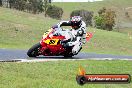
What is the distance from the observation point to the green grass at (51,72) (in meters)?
11.4

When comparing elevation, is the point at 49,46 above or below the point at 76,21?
below

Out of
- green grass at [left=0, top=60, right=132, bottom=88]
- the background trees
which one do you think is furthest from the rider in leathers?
the background trees

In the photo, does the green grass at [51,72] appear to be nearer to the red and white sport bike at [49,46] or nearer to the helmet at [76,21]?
the red and white sport bike at [49,46]

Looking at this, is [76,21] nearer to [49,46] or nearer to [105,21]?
[49,46]

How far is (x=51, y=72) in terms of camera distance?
14.3 m

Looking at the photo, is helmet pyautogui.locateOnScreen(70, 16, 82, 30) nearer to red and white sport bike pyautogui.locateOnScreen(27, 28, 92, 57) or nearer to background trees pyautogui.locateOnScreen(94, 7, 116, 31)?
red and white sport bike pyautogui.locateOnScreen(27, 28, 92, 57)

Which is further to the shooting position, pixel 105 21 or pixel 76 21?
pixel 105 21

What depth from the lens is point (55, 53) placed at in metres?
19.5

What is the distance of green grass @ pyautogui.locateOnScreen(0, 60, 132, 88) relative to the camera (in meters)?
11.4

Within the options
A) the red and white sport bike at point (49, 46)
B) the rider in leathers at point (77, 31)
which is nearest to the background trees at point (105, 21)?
the rider in leathers at point (77, 31)

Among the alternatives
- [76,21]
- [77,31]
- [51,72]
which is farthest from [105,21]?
[51,72]

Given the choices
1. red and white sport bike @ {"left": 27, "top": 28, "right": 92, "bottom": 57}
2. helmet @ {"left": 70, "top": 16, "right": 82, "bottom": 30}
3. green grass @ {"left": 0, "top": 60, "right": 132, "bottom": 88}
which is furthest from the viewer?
red and white sport bike @ {"left": 27, "top": 28, "right": 92, "bottom": 57}

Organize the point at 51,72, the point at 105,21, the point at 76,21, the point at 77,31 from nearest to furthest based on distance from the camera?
the point at 51,72 → the point at 76,21 → the point at 77,31 → the point at 105,21

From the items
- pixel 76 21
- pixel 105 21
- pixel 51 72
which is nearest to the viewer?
pixel 51 72
